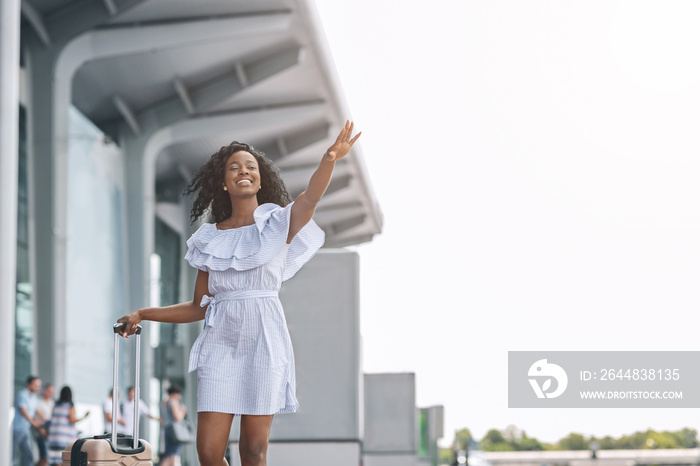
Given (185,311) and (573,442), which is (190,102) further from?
(573,442)

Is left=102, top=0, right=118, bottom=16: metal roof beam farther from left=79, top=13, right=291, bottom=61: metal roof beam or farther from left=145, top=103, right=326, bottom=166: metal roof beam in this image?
left=145, top=103, right=326, bottom=166: metal roof beam

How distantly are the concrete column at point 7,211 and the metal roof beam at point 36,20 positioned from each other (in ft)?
19.5

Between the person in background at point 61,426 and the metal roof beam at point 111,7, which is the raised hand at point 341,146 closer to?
the person in background at point 61,426

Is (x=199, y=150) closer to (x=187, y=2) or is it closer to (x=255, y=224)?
(x=187, y=2)

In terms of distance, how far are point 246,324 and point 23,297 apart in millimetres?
13987

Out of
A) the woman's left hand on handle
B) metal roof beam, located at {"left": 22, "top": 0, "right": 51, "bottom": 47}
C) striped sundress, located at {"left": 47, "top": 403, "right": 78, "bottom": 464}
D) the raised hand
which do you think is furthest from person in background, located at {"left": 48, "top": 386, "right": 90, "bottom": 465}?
the raised hand

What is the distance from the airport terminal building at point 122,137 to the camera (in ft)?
54.6

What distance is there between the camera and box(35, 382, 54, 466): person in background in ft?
42.9

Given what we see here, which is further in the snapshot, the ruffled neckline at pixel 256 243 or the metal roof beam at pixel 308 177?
the metal roof beam at pixel 308 177

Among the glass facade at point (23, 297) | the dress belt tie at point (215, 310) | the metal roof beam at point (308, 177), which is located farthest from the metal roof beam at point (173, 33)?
the dress belt tie at point (215, 310)

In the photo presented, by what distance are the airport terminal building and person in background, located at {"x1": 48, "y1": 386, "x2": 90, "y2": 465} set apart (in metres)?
2.59

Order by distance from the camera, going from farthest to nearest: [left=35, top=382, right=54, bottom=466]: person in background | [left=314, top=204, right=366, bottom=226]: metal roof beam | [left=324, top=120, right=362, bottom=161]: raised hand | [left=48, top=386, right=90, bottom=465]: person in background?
1. [left=314, top=204, right=366, bottom=226]: metal roof beam
2. [left=35, top=382, right=54, bottom=466]: person in background
3. [left=48, top=386, right=90, bottom=465]: person in background
4. [left=324, top=120, right=362, bottom=161]: raised hand

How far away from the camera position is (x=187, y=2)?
17.7 m

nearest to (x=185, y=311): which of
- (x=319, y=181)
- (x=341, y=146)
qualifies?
(x=319, y=181)
